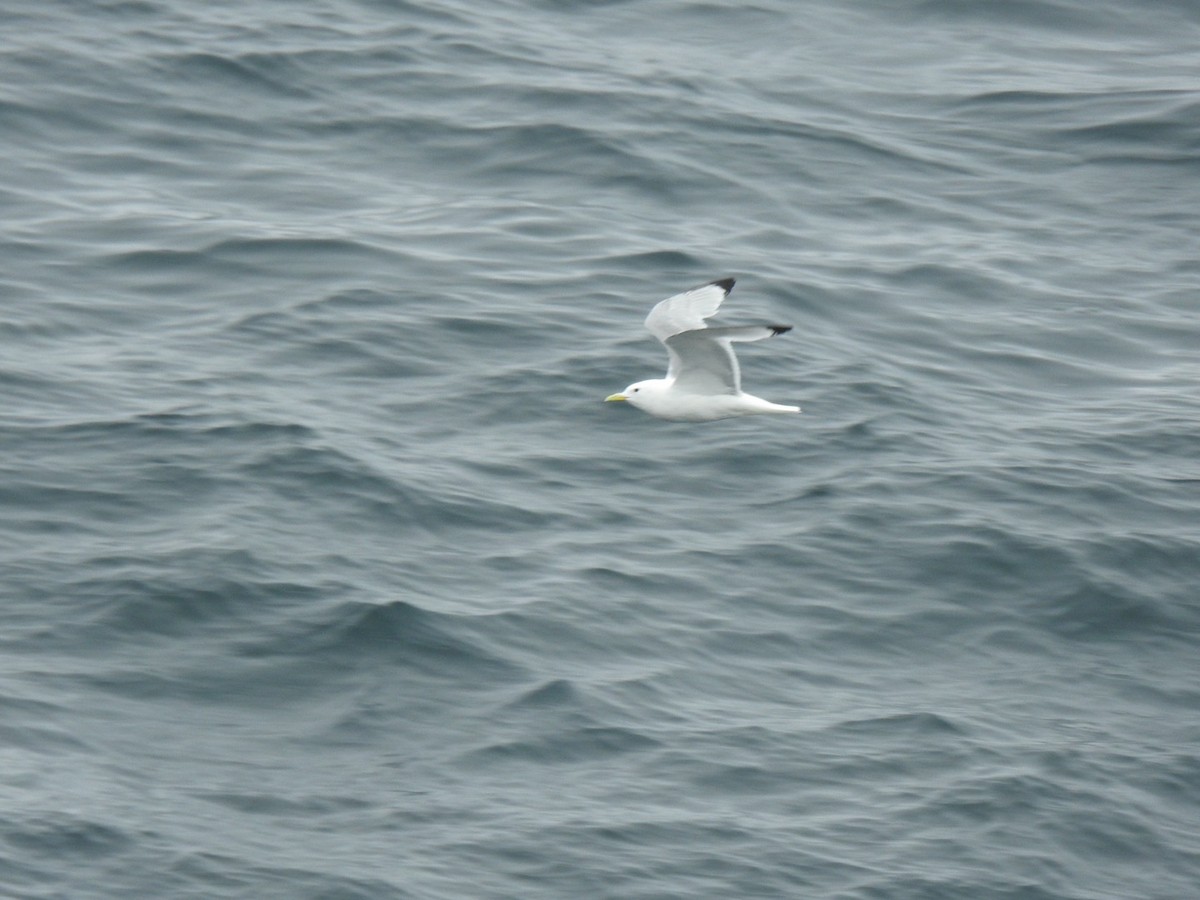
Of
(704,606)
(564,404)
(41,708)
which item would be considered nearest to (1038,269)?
(564,404)

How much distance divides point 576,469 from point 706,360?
59.7 inches

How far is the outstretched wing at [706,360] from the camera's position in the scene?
12.9 m

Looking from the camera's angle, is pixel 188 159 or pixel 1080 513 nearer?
pixel 1080 513

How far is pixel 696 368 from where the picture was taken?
45.0ft

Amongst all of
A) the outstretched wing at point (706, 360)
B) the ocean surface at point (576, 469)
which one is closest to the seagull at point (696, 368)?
the outstretched wing at point (706, 360)

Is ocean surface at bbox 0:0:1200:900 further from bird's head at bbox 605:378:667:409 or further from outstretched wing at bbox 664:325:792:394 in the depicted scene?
outstretched wing at bbox 664:325:792:394

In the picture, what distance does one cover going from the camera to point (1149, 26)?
78.9 ft

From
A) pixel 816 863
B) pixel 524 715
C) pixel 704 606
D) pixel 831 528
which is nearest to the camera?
pixel 816 863

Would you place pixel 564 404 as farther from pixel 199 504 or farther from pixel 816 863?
pixel 816 863

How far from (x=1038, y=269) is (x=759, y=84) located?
4.46m

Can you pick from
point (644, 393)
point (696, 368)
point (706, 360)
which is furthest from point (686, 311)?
point (644, 393)

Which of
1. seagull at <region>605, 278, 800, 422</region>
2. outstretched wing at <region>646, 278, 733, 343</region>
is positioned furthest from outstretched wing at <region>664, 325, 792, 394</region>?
outstretched wing at <region>646, 278, 733, 343</region>

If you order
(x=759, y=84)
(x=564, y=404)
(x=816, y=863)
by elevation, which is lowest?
(x=816, y=863)

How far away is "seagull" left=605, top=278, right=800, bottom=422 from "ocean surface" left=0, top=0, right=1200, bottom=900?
0.73m
